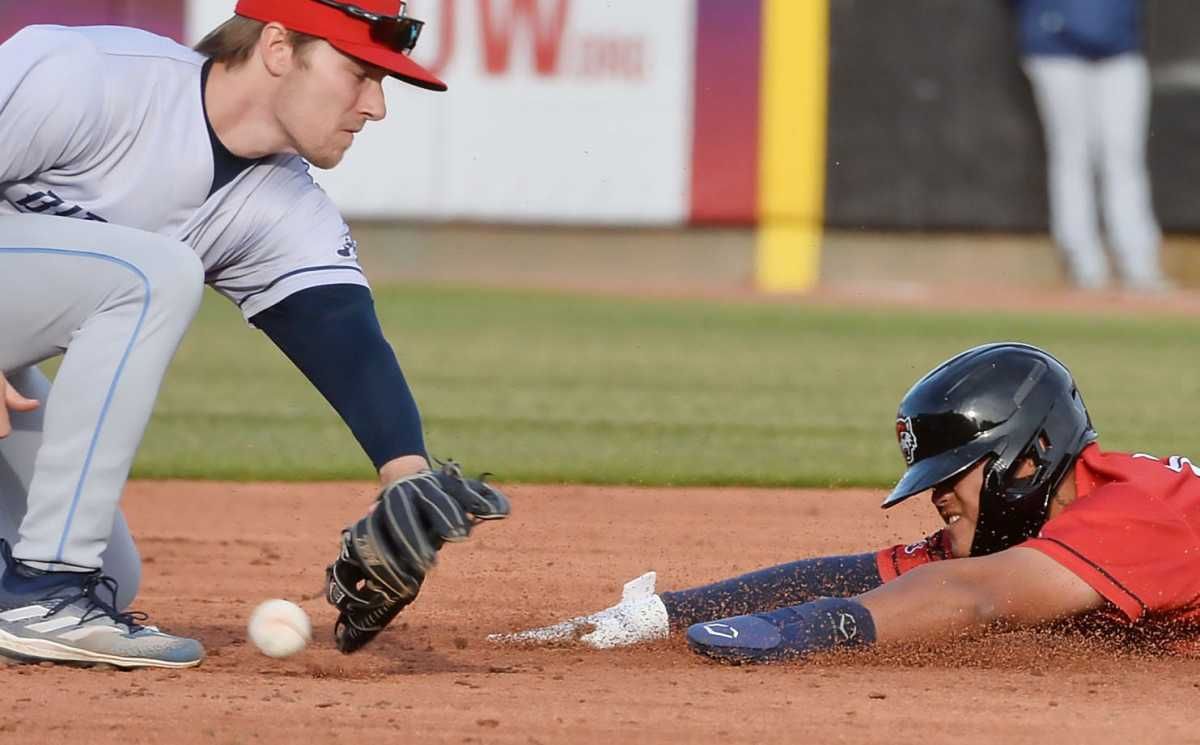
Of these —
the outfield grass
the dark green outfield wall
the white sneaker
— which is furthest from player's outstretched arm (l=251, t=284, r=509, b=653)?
the dark green outfield wall

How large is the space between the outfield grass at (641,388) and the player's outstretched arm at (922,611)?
281 centimetres

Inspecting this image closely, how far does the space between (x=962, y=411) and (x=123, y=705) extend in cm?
169

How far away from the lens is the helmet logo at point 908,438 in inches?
151

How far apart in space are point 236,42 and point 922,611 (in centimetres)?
169

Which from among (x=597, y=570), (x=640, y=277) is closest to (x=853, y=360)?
(x=640, y=277)

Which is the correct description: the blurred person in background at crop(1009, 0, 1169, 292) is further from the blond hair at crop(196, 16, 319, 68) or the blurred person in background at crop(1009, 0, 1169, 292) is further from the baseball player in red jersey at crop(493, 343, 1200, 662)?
the blond hair at crop(196, 16, 319, 68)

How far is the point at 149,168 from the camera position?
357 cm

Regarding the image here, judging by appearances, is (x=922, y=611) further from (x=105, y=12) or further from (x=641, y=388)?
(x=105, y=12)

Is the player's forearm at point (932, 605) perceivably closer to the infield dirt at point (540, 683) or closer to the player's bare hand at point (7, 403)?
the infield dirt at point (540, 683)

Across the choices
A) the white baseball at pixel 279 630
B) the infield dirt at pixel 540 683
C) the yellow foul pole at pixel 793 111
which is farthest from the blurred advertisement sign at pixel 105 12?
the white baseball at pixel 279 630

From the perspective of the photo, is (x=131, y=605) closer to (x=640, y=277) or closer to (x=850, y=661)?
(x=850, y=661)

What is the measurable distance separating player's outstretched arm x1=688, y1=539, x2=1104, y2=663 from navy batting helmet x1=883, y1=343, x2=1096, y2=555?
0.66 ft

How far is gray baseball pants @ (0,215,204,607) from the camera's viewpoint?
11.2ft

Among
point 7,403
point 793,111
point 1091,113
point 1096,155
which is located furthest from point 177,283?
point 1096,155
